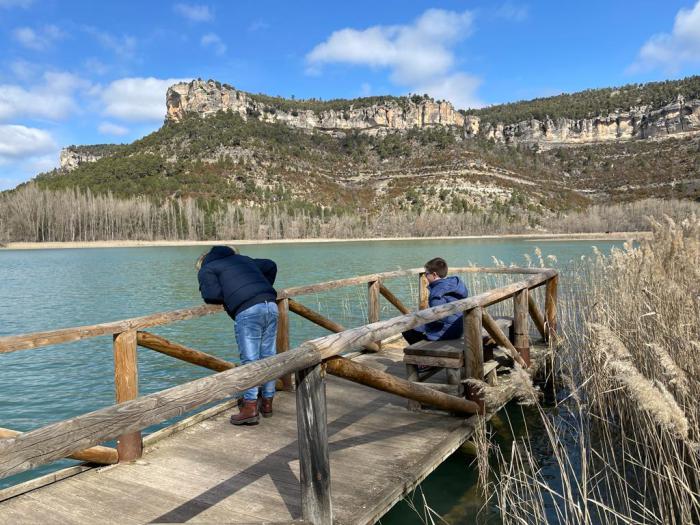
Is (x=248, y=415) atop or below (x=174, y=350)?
below

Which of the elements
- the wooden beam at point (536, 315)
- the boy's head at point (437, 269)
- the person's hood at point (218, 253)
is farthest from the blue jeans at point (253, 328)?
the wooden beam at point (536, 315)

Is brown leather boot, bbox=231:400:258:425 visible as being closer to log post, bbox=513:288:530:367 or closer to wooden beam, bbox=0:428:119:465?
wooden beam, bbox=0:428:119:465

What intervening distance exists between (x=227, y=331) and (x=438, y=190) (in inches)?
5223

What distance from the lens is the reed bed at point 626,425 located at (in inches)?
154

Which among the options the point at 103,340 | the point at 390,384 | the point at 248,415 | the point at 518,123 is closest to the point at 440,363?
the point at 390,384

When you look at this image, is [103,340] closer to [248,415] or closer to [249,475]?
[248,415]

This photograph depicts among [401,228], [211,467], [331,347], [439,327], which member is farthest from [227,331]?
[401,228]

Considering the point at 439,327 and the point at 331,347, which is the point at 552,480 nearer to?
the point at 439,327

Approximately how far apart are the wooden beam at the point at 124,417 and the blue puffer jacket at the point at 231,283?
2172 millimetres

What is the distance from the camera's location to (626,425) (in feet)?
19.1

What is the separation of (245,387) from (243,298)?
2.41 meters

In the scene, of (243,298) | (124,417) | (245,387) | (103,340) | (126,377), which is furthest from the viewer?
(103,340)

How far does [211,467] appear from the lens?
13.7 ft

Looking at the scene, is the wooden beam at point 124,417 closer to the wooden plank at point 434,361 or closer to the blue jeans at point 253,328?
the blue jeans at point 253,328
